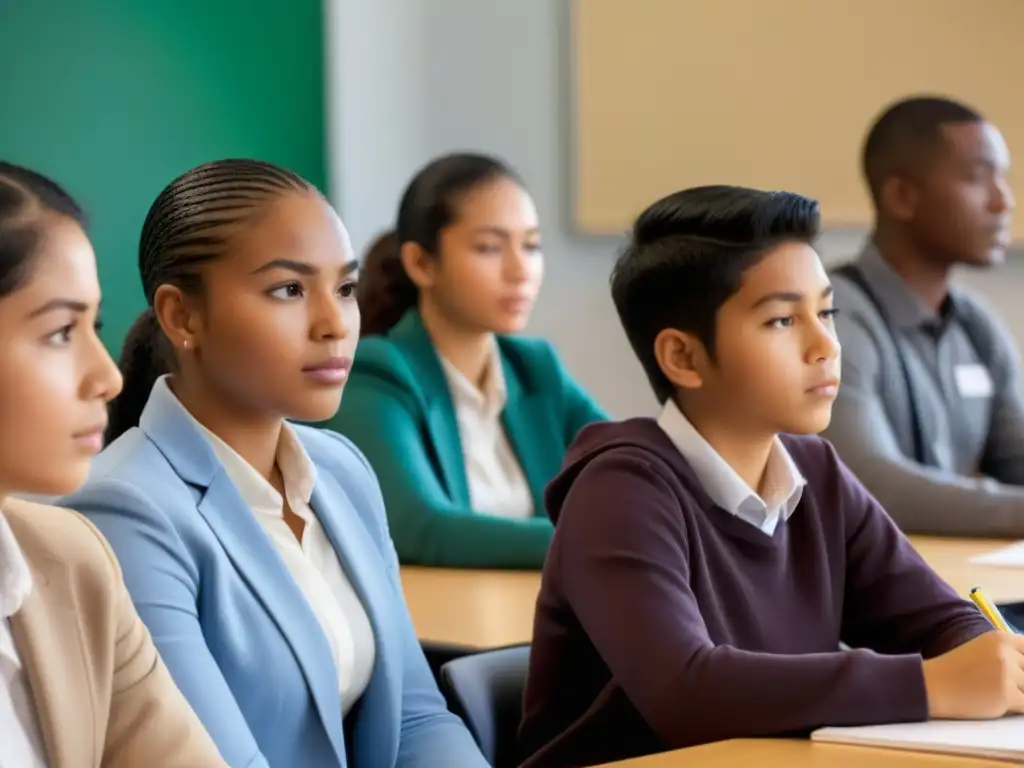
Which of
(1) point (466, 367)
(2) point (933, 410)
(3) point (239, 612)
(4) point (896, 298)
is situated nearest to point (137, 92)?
(1) point (466, 367)

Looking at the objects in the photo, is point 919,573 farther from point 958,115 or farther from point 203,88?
point 203,88

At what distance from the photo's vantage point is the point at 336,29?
5195mm

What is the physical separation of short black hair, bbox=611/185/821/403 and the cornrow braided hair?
44 centimetres

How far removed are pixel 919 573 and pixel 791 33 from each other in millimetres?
3246

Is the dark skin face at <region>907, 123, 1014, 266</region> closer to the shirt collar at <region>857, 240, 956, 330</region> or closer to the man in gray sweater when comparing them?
the man in gray sweater

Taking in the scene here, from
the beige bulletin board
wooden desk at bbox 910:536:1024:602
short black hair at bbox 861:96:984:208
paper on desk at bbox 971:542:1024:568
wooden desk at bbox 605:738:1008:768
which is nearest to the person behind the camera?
wooden desk at bbox 605:738:1008:768

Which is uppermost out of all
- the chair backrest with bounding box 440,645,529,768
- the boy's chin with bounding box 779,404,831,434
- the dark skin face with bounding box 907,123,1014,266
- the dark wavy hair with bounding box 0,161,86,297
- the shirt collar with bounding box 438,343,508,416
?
Result: the dark wavy hair with bounding box 0,161,86,297

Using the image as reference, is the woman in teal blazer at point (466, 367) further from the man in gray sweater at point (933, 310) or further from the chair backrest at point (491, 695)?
the chair backrest at point (491, 695)

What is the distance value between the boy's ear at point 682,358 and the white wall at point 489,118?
330cm

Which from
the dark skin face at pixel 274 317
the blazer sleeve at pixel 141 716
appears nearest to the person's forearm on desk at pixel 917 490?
the dark skin face at pixel 274 317

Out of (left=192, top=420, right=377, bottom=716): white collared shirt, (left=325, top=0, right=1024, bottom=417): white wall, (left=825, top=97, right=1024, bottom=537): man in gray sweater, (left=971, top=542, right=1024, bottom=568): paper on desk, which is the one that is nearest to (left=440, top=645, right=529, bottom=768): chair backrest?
(left=192, top=420, right=377, bottom=716): white collared shirt

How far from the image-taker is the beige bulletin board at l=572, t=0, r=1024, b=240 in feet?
15.5

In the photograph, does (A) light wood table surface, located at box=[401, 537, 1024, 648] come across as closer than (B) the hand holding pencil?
No

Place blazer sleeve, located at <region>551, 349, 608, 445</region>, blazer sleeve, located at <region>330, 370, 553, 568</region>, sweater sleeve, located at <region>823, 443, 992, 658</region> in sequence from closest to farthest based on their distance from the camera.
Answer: sweater sleeve, located at <region>823, 443, 992, 658</region> < blazer sleeve, located at <region>330, 370, 553, 568</region> < blazer sleeve, located at <region>551, 349, 608, 445</region>
